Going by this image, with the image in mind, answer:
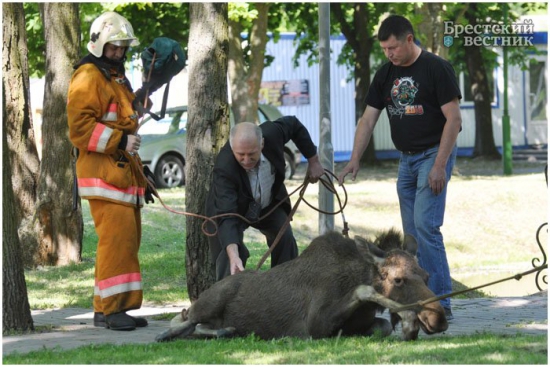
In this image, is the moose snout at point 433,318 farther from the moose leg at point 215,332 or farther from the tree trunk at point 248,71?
the tree trunk at point 248,71

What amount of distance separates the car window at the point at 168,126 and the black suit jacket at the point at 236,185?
54.2 feet

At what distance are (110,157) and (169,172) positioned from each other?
16.3m

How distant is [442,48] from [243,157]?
Result: 1782 cm

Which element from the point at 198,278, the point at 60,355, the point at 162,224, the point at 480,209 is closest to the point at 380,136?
the point at 480,209

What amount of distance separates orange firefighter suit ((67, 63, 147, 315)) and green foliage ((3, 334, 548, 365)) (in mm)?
1245

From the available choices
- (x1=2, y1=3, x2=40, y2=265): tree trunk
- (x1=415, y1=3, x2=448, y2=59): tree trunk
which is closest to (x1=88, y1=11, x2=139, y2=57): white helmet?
(x1=2, y1=3, x2=40, y2=265): tree trunk

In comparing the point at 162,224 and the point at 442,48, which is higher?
the point at 442,48

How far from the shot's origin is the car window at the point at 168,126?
2469 cm

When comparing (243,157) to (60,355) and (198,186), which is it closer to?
(198,186)

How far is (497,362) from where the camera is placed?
568 cm

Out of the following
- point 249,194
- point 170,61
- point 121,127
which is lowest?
point 249,194

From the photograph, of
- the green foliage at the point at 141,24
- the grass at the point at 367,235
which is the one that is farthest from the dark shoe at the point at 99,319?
the green foliage at the point at 141,24

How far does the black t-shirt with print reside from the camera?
8.05 metres

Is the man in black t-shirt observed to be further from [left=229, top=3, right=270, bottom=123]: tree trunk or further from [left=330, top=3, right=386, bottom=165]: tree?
[left=330, top=3, right=386, bottom=165]: tree
